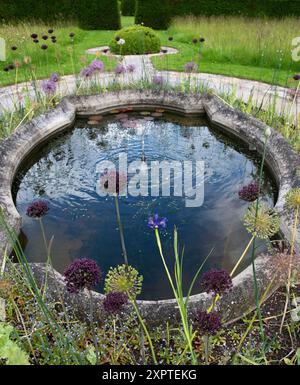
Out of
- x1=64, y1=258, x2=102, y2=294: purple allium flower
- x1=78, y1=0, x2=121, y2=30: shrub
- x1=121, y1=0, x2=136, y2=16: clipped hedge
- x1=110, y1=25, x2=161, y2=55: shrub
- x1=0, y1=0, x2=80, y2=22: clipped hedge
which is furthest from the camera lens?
x1=121, y1=0, x2=136, y2=16: clipped hedge

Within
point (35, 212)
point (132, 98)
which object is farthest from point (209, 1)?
point (35, 212)

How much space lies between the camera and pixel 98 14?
1678 centimetres

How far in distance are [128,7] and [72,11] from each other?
23.3 ft

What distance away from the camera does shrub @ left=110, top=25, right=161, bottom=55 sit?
11.0m

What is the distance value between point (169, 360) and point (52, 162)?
360cm

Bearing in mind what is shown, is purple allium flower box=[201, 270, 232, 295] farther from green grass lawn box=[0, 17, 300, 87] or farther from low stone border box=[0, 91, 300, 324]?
green grass lawn box=[0, 17, 300, 87]

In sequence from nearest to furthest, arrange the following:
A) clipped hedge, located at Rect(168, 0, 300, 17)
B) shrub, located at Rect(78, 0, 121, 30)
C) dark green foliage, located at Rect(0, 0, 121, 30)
Answer: dark green foliage, located at Rect(0, 0, 121, 30), shrub, located at Rect(78, 0, 121, 30), clipped hedge, located at Rect(168, 0, 300, 17)

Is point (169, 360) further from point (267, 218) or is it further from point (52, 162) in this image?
point (52, 162)

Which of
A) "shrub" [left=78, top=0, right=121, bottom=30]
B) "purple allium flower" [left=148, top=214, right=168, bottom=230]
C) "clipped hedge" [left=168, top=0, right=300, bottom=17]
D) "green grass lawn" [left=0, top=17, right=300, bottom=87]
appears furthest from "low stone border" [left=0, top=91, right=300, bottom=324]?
"clipped hedge" [left=168, top=0, right=300, bottom=17]

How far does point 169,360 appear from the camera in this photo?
7.38 feet

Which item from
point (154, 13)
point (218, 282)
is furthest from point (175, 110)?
point (154, 13)

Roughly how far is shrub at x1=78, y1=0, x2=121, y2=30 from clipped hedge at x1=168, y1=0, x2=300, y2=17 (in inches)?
111

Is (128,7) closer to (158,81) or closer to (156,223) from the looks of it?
(158,81)

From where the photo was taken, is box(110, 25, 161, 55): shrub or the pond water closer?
the pond water
